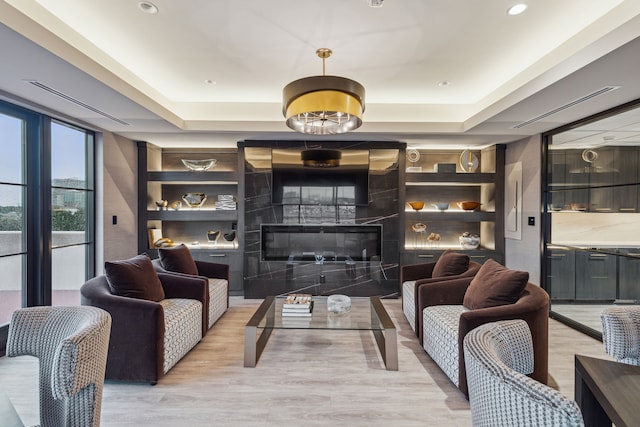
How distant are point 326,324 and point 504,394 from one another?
2280 millimetres

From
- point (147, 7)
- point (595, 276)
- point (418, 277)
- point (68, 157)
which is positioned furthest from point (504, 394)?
point (68, 157)

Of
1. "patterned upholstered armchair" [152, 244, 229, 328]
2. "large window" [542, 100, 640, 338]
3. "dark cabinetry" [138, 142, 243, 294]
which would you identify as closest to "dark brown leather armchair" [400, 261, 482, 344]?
"large window" [542, 100, 640, 338]

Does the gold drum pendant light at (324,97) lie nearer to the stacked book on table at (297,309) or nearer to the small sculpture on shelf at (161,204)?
the stacked book on table at (297,309)

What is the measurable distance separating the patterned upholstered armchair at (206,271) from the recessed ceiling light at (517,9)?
11.7 ft

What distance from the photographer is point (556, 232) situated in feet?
13.7

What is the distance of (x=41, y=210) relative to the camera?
3461mm

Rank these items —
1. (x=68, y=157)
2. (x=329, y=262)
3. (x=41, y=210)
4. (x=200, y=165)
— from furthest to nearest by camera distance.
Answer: (x=200, y=165) → (x=329, y=262) → (x=68, y=157) → (x=41, y=210)

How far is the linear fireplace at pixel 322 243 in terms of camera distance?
5105 millimetres

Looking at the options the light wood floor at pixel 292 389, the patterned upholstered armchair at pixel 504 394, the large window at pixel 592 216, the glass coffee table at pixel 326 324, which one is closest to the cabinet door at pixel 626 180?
the large window at pixel 592 216

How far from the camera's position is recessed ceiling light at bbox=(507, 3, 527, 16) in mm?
2334

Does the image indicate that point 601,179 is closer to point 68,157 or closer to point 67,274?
point 68,157

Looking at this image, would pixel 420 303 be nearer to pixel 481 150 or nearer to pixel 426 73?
pixel 426 73

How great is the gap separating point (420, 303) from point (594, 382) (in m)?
2.05

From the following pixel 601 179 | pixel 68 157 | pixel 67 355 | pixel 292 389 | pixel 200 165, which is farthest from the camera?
pixel 200 165
